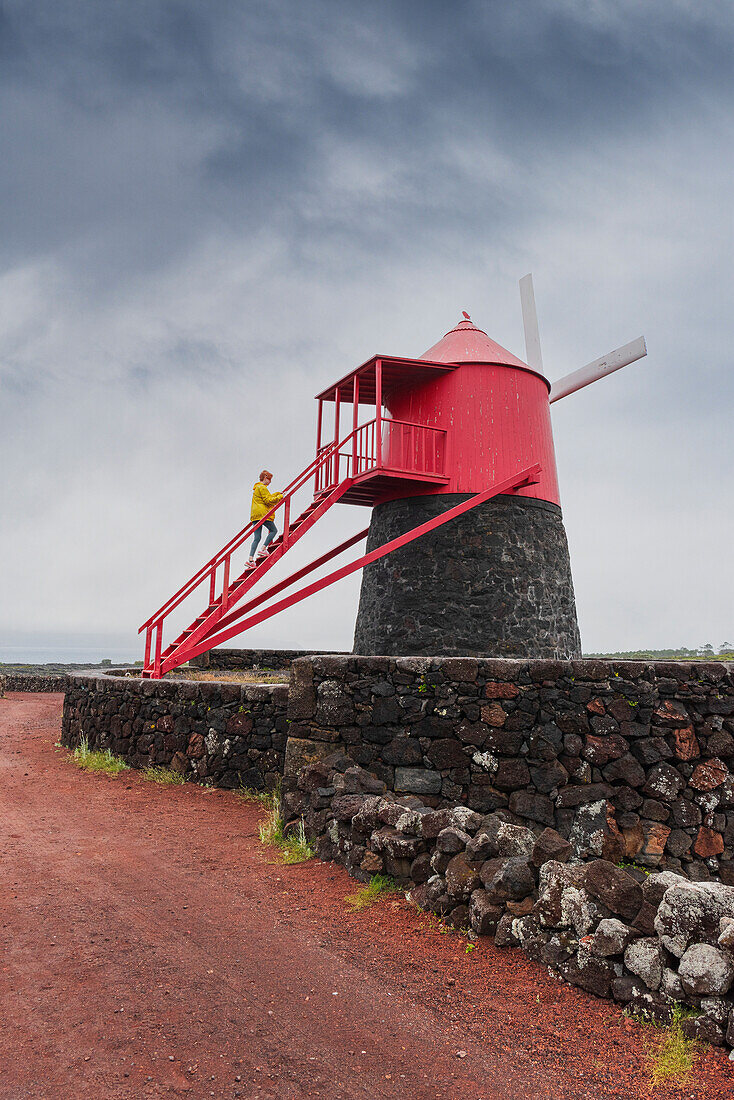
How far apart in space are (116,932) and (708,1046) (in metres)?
3.47

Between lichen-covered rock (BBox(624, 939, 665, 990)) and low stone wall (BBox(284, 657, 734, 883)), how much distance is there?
122 inches

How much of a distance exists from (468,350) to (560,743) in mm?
8253

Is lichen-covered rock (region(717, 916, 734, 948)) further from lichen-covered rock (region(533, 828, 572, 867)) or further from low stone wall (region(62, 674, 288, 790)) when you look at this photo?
low stone wall (region(62, 674, 288, 790))

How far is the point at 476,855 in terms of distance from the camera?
4.73 meters

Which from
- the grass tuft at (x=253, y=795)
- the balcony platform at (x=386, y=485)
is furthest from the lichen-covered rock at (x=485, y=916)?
the balcony platform at (x=386, y=485)

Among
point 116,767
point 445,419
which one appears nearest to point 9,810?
point 116,767

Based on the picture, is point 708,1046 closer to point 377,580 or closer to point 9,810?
point 9,810

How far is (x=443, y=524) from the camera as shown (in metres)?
12.1

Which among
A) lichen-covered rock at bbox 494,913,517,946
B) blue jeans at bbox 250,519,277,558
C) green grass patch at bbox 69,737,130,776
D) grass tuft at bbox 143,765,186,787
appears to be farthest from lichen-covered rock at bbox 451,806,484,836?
blue jeans at bbox 250,519,277,558

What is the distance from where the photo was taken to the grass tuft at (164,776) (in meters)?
9.22

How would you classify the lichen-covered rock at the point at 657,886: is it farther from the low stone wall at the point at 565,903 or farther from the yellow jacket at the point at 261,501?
the yellow jacket at the point at 261,501

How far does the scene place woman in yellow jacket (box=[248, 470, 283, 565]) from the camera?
11977mm

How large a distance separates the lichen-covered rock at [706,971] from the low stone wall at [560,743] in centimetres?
332

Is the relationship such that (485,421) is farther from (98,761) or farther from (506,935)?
(506,935)
